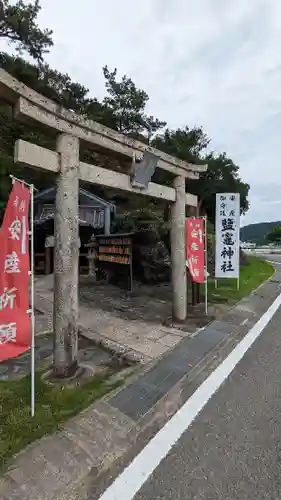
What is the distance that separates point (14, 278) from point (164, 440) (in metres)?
2.00

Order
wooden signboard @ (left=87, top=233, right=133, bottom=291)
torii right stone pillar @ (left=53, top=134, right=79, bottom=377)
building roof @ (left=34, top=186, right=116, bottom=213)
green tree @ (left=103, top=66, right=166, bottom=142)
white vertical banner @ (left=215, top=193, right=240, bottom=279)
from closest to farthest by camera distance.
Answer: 1. torii right stone pillar @ (left=53, top=134, right=79, bottom=377)
2. white vertical banner @ (left=215, top=193, right=240, bottom=279)
3. wooden signboard @ (left=87, top=233, right=133, bottom=291)
4. building roof @ (left=34, top=186, right=116, bottom=213)
5. green tree @ (left=103, top=66, right=166, bottom=142)

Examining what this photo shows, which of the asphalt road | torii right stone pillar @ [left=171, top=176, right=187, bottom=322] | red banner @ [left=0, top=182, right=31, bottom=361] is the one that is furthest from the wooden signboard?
red banner @ [left=0, top=182, right=31, bottom=361]

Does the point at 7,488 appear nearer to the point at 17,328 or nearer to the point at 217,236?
the point at 17,328

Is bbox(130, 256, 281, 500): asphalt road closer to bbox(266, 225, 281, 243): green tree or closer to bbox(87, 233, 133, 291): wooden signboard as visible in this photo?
bbox(87, 233, 133, 291): wooden signboard

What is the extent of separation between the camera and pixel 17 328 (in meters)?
3.02

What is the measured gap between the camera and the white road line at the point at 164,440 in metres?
2.22

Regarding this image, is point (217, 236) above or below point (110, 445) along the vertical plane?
above

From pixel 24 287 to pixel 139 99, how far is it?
25816 millimetres

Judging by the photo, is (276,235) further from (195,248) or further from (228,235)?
(195,248)

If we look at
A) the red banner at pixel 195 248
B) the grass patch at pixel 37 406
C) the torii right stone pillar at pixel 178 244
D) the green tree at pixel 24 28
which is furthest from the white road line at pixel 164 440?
the green tree at pixel 24 28

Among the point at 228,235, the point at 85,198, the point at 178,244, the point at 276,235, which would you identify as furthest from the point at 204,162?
the point at 276,235

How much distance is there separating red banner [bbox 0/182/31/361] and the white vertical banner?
699 centimetres

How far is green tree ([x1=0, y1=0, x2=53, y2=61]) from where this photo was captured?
1625cm

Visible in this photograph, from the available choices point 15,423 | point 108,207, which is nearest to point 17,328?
point 15,423
